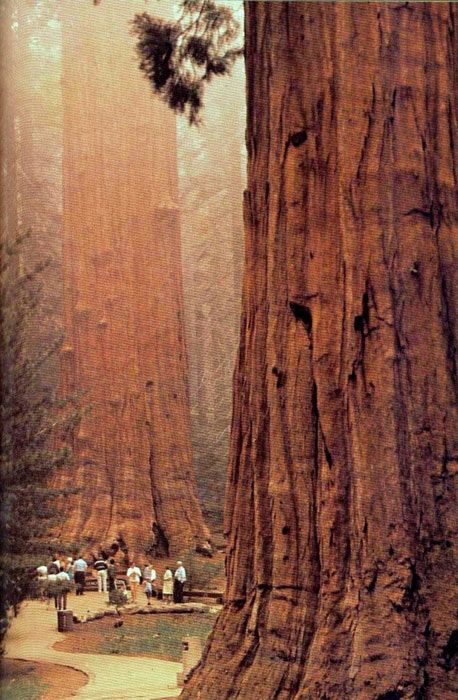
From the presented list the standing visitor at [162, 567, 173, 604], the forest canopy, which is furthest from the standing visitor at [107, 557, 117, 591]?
the forest canopy

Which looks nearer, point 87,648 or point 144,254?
point 87,648

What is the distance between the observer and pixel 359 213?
561 centimetres

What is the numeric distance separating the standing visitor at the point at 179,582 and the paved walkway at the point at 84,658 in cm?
35

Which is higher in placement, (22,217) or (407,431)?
(22,217)

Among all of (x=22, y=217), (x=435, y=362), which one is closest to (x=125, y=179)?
(x=22, y=217)

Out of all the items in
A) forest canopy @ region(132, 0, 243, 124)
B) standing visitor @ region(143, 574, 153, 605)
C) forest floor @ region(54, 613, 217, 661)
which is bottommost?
forest floor @ region(54, 613, 217, 661)

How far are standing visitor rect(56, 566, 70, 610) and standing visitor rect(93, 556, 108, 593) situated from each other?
150 mm

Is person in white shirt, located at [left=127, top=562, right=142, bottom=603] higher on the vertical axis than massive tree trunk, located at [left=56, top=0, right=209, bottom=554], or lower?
lower

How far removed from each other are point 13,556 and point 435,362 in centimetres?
239

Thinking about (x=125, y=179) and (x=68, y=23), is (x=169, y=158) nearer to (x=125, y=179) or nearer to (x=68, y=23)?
(x=125, y=179)

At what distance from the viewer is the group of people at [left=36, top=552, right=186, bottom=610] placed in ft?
17.5

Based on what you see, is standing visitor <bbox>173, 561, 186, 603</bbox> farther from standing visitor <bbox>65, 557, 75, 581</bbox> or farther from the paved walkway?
standing visitor <bbox>65, 557, 75, 581</bbox>

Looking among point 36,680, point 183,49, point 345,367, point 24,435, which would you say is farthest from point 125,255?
point 36,680

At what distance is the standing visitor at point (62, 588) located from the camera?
5.32 meters
